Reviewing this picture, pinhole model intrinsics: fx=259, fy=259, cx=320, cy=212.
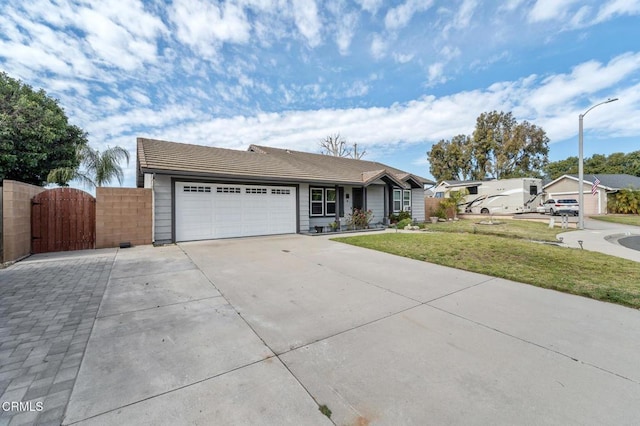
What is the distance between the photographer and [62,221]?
8.09 m

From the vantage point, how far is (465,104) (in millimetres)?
17922

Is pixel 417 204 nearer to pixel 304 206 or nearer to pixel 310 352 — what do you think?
pixel 304 206

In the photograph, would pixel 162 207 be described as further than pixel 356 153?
No

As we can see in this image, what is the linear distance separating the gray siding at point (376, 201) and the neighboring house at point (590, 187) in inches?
844

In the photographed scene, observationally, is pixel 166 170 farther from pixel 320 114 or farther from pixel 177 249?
pixel 320 114

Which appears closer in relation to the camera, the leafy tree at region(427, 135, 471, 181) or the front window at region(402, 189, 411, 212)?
the front window at region(402, 189, 411, 212)

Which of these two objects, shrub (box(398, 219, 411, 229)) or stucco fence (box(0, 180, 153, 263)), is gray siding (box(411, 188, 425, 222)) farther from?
stucco fence (box(0, 180, 153, 263))

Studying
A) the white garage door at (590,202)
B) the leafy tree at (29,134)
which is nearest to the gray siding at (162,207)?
the leafy tree at (29,134)

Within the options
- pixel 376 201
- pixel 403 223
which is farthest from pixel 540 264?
pixel 376 201

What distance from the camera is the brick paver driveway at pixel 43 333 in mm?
1947

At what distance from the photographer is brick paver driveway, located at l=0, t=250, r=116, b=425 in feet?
6.39

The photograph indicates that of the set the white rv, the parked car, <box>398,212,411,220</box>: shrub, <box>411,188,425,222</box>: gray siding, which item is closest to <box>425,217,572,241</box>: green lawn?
<box>398,212,411,220</box>: shrub

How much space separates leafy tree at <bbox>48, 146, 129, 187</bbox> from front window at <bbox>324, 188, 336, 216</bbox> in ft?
37.1

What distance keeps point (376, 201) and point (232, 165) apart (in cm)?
907
